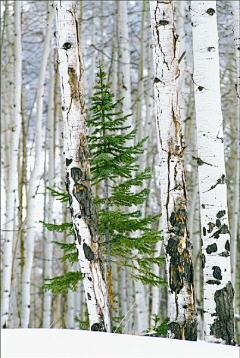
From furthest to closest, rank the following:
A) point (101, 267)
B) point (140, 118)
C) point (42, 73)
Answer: point (140, 118) → point (42, 73) → point (101, 267)

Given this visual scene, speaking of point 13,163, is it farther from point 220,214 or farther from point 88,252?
point 220,214

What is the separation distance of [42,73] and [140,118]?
7.58 ft

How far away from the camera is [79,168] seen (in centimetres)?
407

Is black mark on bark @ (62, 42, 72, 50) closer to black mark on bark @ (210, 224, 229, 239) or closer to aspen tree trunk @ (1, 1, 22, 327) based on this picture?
black mark on bark @ (210, 224, 229, 239)

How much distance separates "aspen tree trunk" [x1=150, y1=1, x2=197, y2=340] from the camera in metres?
3.75

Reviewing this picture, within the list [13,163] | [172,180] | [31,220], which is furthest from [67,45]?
[31,220]

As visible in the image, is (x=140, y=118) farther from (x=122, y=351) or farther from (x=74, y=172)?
(x=122, y=351)

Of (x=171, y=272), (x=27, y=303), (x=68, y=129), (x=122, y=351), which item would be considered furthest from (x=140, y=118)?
(x=122, y=351)

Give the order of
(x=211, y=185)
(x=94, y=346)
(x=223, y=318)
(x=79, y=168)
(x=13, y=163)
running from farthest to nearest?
(x=13, y=163) < (x=79, y=168) < (x=211, y=185) < (x=223, y=318) < (x=94, y=346)

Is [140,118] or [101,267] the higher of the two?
[140,118]

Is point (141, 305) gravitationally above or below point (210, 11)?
below

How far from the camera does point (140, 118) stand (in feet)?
27.9

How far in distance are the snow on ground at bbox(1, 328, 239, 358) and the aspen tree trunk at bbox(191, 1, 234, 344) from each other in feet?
2.46

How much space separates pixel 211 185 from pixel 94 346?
5.30 feet
